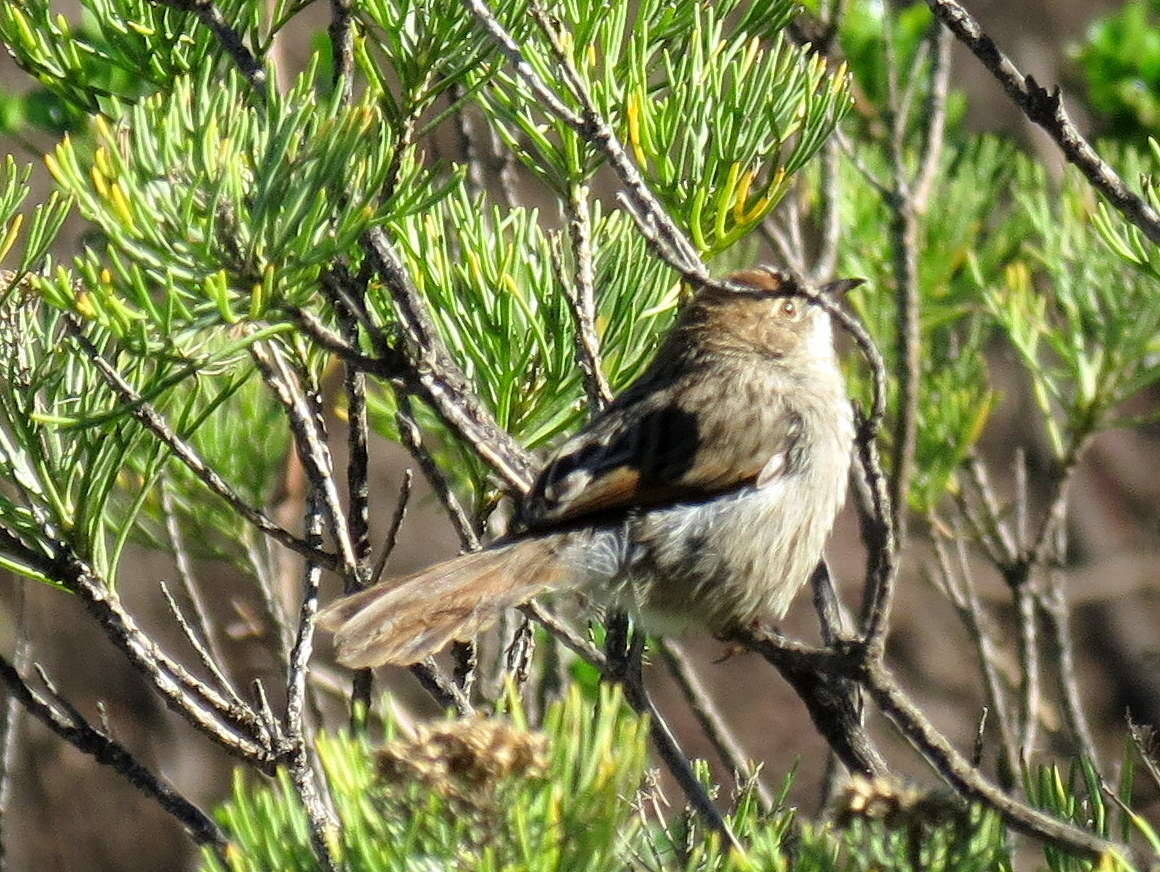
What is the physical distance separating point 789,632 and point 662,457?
18.3 feet

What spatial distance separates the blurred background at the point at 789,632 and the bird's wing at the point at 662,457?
3940 millimetres

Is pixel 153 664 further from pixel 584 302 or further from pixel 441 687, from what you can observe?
pixel 584 302


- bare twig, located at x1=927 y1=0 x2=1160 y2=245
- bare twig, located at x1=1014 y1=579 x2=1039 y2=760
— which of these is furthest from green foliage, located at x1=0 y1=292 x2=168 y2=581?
bare twig, located at x1=1014 y1=579 x2=1039 y2=760

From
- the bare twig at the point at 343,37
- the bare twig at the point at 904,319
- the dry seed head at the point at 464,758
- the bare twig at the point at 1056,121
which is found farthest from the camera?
the bare twig at the point at 904,319

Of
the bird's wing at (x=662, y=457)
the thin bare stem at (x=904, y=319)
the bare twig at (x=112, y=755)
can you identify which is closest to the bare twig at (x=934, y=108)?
the thin bare stem at (x=904, y=319)

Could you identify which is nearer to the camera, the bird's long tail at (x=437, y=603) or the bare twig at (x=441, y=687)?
the bare twig at (x=441, y=687)

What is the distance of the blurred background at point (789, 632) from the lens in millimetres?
7875

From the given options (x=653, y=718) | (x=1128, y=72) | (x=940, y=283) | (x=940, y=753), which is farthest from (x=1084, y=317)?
(x=940, y=753)

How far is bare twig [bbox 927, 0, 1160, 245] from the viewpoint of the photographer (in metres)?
1.82

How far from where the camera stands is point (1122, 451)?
29.9ft

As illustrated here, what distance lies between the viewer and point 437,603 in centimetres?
254

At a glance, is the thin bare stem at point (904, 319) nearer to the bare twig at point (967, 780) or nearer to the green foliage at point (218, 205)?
the bare twig at point (967, 780)

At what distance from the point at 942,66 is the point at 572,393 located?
1366mm

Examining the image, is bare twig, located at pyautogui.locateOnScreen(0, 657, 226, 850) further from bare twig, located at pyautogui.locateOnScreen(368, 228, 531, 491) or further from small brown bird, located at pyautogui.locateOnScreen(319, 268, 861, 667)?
small brown bird, located at pyautogui.locateOnScreen(319, 268, 861, 667)
